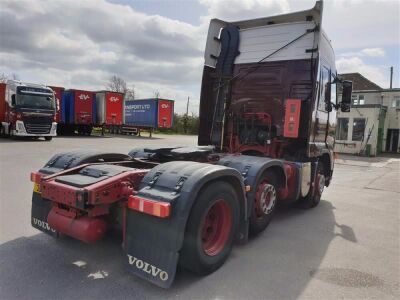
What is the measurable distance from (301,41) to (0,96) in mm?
19326

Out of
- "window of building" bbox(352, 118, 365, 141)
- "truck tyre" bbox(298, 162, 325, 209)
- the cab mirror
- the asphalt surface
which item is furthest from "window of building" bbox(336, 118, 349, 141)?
the asphalt surface

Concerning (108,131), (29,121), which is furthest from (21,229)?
(108,131)

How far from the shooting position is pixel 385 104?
3008cm

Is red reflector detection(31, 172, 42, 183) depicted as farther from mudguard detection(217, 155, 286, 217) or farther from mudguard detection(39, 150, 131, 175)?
mudguard detection(217, 155, 286, 217)

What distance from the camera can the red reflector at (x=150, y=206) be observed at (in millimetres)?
3029

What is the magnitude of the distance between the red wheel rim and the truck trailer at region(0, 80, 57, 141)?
16.9m

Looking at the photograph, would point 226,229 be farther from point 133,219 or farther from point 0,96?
point 0,96

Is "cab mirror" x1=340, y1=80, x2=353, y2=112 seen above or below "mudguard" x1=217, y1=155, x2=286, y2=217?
above

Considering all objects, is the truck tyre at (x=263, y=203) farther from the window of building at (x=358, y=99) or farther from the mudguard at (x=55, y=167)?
the window of building at (x=358, y=99)

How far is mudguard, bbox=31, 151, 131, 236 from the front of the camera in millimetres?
4072

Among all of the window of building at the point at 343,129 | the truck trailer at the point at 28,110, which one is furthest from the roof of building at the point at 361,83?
the truck trailer at the point at 28,110

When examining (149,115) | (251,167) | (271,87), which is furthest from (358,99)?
(251,167)

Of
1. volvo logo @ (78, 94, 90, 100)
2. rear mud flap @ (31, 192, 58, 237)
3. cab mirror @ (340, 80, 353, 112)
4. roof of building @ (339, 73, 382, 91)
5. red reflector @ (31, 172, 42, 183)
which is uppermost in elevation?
roof of building @ (339, 73, 382, 91)

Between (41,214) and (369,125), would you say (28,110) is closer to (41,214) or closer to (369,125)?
(41,214)
